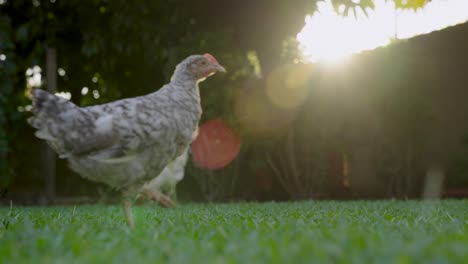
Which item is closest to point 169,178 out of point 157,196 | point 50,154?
point 157,196

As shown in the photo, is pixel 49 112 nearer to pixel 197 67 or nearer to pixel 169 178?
pixel 197 67

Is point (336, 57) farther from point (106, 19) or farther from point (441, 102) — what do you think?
point (106, 19)

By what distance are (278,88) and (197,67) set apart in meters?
4.81

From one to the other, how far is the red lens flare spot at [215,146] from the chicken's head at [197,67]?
4.65 meters

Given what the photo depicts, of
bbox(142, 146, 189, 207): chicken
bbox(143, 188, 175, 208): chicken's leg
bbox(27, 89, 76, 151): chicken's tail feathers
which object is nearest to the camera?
A: bbox(27, 89, 76, 151): chicken's tail feathers

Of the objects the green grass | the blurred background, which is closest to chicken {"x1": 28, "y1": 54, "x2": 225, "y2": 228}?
the green grass

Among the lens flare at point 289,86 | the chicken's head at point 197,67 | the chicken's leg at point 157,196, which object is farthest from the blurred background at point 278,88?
the chicken's head at point 197,67

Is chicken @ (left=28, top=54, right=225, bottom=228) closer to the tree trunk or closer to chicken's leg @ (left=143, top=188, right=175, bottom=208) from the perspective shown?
chicken's leg @ (left=143, top=188, right=175, bottom=208)

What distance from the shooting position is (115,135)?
3260mm

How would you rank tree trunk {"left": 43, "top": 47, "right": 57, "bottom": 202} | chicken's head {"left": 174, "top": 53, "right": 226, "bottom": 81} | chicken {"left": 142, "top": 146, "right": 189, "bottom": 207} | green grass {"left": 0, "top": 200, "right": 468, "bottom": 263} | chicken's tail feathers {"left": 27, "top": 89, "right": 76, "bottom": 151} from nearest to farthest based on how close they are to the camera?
green grass {"left": 0, "top": 200, "right": 468, "bottom": 263} < chicken's tail feathers {"left": 27, "top": 89, "right": 76, "bottom": 151} < chicken's head {"left": 174, "top": 53, "right": 226, "bottom": 81} < chicken {"left": 142, "top": 146, "right": 189, "bottom": 207} < tree trunk {"left": 43, "top": 47, "right": 57, "bottom": 202}

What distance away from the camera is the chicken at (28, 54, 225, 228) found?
10.6ft

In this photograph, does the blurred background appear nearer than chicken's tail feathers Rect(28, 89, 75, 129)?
No

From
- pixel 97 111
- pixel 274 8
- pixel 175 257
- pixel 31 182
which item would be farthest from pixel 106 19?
pixel 175 257

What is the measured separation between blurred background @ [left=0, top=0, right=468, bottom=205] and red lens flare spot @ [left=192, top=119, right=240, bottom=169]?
0.9 inches
